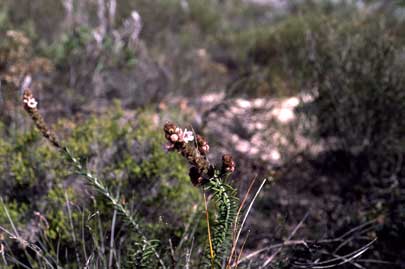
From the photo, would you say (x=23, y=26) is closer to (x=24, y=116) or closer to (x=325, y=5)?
(x=24, y=116)

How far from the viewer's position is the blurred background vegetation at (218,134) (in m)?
2.65

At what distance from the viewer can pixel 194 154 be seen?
149 cm

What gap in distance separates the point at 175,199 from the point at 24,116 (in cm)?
174

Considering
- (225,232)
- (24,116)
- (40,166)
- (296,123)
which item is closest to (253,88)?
(296,123)

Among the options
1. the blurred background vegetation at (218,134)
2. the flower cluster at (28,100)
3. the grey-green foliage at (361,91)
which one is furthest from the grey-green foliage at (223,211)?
the grey-green foliage at (361,91)

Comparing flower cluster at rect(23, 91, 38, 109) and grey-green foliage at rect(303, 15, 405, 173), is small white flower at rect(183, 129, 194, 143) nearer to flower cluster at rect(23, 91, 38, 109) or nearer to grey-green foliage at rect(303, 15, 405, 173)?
flower cluster at rect(23, 91, 38, 109)

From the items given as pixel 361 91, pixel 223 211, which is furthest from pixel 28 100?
pixel 361 91

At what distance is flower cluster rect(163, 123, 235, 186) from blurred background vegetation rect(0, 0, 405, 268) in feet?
2.14

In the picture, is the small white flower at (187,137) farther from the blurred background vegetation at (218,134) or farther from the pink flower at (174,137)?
the blurred background vegetation at (218,134)

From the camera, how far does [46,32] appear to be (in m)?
6.84

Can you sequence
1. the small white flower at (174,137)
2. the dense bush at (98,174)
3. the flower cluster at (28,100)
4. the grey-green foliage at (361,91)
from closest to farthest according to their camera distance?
the small white flower at (174,137), the flower cluster at (28,100), the dense bush at (98,174), the grey-green foliage at (361,91)

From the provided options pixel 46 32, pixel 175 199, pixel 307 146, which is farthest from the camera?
pixel 46 32

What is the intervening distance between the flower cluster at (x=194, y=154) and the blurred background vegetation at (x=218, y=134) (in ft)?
2.14

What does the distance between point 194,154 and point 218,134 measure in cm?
288
